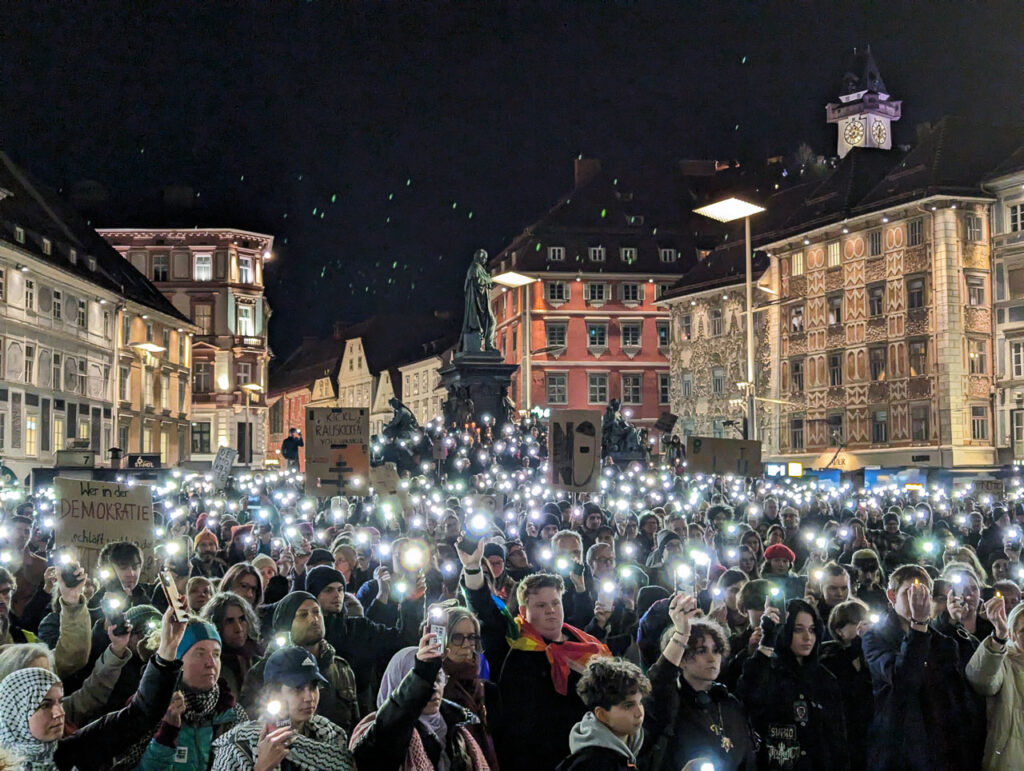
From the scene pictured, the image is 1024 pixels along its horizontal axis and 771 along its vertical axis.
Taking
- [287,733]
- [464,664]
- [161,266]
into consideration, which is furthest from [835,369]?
[287,733]

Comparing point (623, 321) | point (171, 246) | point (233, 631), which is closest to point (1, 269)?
point (171, 246)

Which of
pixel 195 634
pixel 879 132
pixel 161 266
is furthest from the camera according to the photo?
pixel 879 132

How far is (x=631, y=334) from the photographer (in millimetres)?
76938

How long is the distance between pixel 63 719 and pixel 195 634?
2.29 ft

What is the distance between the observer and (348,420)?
18016 mm

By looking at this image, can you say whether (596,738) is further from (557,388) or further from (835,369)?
(557,388)

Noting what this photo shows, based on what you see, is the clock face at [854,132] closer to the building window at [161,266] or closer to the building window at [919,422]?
the building window at [919,422]

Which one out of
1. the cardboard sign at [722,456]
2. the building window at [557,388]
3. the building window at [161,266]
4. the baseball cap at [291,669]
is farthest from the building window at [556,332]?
the baseball cap at [291,669]

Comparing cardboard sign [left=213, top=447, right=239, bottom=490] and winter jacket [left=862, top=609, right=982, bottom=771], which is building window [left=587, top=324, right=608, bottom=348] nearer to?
cardboard sign [left=213, top=447, right=239, bottom=490]

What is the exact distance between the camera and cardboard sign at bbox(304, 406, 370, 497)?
1747cm

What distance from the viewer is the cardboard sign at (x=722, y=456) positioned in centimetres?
1947

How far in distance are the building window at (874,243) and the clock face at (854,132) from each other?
3038 cm

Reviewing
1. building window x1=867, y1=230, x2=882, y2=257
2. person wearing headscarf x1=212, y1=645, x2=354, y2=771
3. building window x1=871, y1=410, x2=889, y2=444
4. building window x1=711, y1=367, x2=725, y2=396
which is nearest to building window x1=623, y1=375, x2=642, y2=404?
building window x1=711, y1=367, x2=725, y2=396

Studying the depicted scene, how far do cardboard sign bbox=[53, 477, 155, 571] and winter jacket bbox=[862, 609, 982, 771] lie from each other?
5.86m
